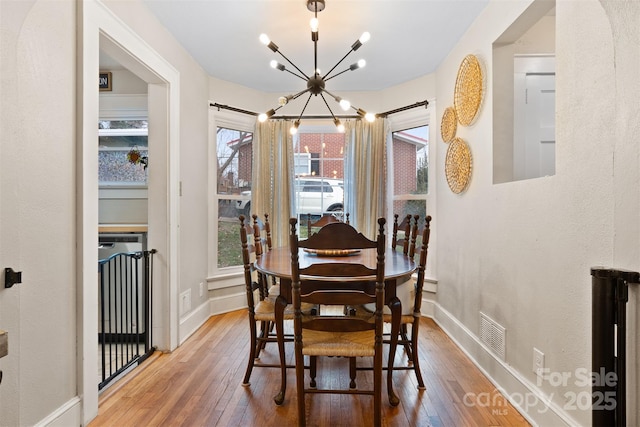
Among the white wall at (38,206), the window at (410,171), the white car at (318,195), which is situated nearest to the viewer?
the white wall at (38,206)

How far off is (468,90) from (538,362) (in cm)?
202

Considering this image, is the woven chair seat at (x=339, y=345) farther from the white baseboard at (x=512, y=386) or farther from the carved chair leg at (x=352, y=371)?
the white baseboard at (x=512, y=386)

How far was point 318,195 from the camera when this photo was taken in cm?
432

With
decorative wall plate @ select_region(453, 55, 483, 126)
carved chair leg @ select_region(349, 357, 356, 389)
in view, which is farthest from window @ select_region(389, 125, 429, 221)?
carved chair leg @ select_region(349, 357, 356, 389)

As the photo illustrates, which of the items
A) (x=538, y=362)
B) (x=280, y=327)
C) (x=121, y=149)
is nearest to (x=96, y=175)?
(x=280, y=327)

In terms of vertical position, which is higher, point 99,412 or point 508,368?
point 508,368

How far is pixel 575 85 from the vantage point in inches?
62.1

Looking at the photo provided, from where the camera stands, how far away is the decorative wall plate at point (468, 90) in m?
2.58

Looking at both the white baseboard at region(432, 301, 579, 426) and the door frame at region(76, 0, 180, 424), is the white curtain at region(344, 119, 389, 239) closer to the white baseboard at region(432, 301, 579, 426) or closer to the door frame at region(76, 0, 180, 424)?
the white baseboard at region(432, 301, 579, 426)

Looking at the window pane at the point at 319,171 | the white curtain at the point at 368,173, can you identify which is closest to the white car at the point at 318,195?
the window pane at the point at 319,171

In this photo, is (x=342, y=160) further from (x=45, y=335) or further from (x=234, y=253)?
(x=45, y=335)

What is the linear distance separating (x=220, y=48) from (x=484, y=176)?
253 centimetres

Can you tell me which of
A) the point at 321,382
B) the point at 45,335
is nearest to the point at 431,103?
the point at 321,382

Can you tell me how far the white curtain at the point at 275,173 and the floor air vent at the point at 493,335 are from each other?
89.5 inches
